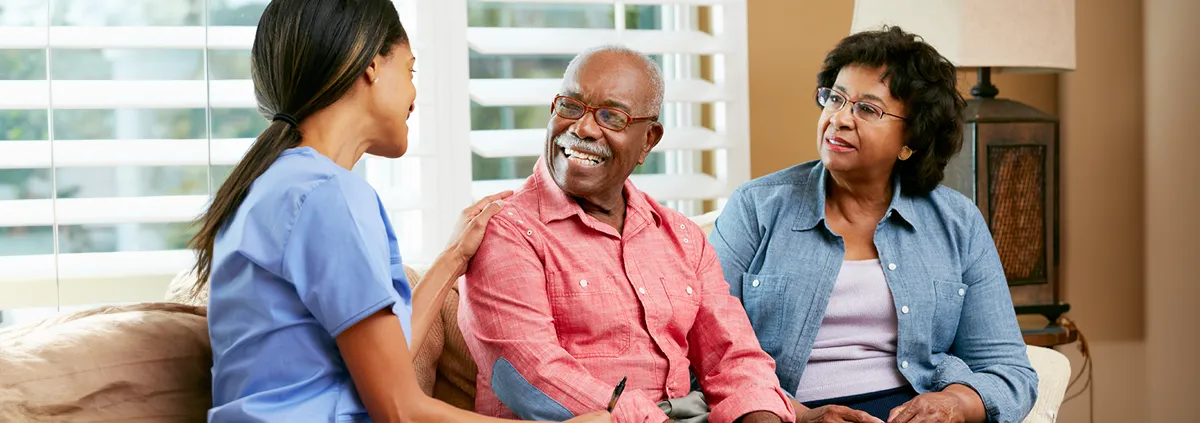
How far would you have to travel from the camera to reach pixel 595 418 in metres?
1.58

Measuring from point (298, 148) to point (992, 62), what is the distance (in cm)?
187

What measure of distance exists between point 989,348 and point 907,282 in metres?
0.22

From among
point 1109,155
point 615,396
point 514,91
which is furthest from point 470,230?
point 1109,155

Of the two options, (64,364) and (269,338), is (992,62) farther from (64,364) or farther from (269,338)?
(64,364)

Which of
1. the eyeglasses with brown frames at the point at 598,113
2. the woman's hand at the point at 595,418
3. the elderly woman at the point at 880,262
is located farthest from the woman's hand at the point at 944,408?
the eyeglasses with brown frames at the point at 598,113

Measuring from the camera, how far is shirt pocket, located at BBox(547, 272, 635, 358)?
176cm

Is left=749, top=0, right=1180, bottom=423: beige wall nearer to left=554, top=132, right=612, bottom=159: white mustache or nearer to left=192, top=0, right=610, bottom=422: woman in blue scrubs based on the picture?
left=554, top=132, right=612, bottom=159: white mustache

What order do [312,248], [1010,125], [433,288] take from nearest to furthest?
[312,248] < [433,288] < [1010,125]

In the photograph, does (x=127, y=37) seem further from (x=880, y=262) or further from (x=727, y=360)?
(x=880, y=262)

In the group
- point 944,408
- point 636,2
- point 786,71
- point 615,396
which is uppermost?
point 636,2

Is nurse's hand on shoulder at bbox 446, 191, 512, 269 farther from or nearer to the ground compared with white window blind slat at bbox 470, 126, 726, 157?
nearer to the ground

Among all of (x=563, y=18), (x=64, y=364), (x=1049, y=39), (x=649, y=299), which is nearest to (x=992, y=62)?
(x=1049, y=39)

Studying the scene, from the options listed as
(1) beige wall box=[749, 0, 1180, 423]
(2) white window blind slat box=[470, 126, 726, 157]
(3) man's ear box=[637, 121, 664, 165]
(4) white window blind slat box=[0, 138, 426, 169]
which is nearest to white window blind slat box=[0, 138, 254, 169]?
(4) white window blind slat box=[0, 138, 426, 169]

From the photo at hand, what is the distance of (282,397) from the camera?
1.31 m
